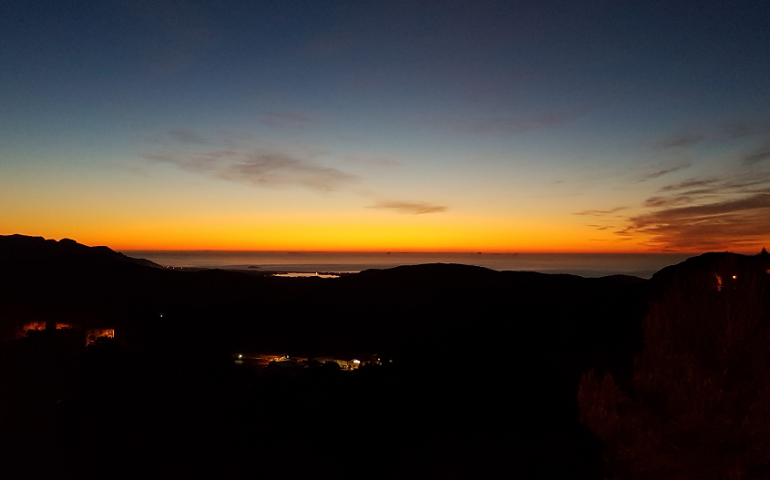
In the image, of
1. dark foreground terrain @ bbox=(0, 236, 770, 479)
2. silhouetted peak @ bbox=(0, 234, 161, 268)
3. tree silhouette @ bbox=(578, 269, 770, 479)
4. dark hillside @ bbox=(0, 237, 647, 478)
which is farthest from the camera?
silhouetted peak @ bbox=(0, 234, 161, 268)

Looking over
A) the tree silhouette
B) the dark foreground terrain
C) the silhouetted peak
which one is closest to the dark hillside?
the dark foreground terrain

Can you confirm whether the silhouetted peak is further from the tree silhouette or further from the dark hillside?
the tree silhouette

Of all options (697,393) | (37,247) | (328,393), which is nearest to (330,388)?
(328,393)

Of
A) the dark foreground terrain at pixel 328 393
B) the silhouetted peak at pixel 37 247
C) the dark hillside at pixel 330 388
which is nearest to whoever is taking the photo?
the dark foreground terrain at pixel 328 393

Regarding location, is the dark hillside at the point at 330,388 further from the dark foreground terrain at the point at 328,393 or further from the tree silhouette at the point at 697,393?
the tree silhouette at the point at 697,393

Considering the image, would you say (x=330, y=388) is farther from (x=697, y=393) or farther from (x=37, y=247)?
(x=37, y=247)

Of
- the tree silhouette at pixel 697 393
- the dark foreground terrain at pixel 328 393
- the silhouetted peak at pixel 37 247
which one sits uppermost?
the silhouetted peak at pixel 37 247

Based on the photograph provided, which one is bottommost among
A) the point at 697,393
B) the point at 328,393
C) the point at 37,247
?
the point at 328,393

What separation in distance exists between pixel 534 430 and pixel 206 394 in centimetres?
1077

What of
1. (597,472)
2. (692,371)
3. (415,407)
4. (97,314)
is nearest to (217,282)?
(97,314)

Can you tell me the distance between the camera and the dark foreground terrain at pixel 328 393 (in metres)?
11.5

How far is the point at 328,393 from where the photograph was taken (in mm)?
17234

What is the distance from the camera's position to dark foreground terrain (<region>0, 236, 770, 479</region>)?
11492mm

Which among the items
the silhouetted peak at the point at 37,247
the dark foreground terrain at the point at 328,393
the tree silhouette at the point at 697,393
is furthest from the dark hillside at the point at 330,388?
the silhouetted peak at the point at 37,247
